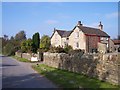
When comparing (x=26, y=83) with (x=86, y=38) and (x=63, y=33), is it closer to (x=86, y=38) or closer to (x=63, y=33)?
(x=86, y=38)

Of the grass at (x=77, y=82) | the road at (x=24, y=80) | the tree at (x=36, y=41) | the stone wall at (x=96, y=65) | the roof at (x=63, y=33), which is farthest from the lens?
the tree at (x=36, y=41)

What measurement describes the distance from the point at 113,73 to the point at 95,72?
2.74m

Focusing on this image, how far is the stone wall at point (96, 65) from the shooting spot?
14.9 meters

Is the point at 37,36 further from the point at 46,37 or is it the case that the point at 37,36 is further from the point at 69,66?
the point at 69,66

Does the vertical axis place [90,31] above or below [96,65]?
above

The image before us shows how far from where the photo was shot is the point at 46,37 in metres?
77.4

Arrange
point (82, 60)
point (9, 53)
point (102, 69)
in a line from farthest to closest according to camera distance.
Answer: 1. point (9, 53)
2. point (82, 60)
3. point (102, 69)

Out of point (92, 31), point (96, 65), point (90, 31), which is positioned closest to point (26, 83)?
point (96, 65)

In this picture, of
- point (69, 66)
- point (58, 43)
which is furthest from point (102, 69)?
point (58, 43)

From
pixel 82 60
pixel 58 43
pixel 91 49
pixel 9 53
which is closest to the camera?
pixel 82 60

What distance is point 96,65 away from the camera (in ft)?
57.1

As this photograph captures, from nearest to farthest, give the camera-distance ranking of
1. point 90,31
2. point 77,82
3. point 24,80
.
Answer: point 77,82 < point 24,80 < point 90,31

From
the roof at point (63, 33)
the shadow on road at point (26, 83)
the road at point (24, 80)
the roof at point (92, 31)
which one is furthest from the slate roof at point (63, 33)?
the shadow on road at point (26, 83)

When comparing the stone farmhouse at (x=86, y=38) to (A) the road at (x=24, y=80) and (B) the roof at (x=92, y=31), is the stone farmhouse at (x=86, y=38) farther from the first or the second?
(A) the road at (x=24, y=80)
